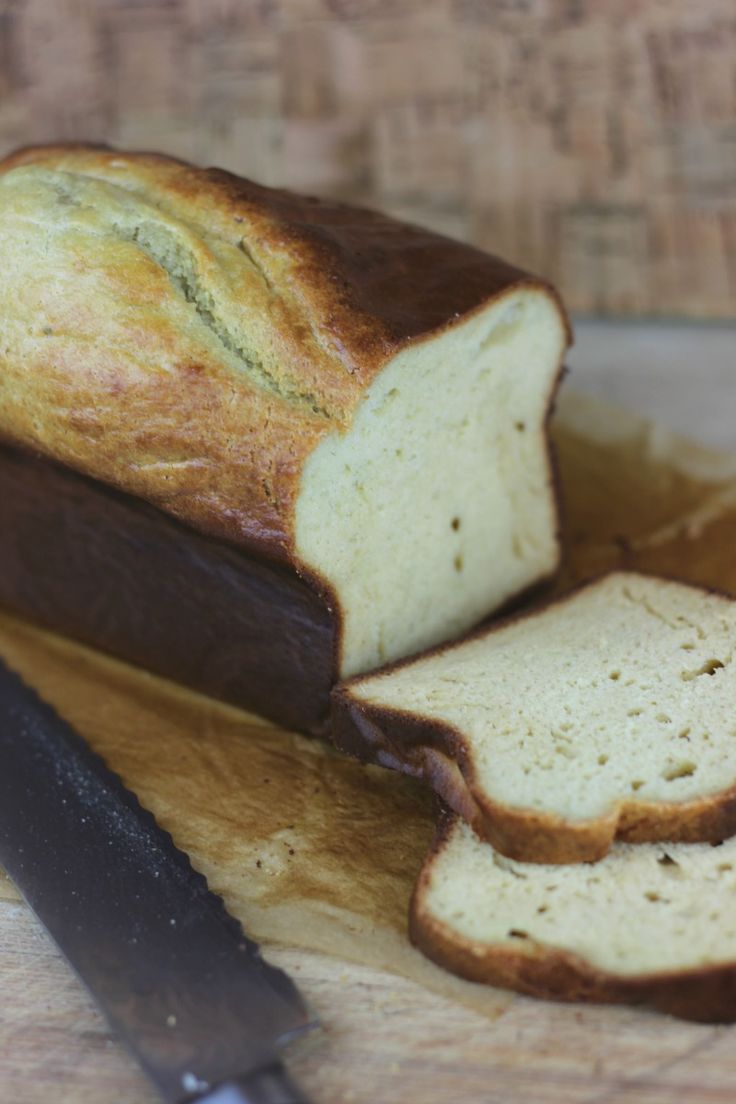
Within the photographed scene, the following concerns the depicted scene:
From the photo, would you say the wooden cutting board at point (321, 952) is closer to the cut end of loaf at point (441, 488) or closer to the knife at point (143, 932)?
the knife at point (143, 932)

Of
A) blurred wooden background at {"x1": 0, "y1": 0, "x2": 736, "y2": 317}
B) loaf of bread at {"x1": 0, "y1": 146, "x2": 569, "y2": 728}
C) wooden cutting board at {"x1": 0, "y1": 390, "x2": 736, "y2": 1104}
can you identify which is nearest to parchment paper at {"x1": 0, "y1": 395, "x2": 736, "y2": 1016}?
wooden cutting board at {"x1": 0, "y1": 390, "x2": 736, "y2": 1104}

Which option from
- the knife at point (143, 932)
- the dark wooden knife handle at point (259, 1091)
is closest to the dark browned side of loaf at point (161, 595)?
the knife at point (143, 932)

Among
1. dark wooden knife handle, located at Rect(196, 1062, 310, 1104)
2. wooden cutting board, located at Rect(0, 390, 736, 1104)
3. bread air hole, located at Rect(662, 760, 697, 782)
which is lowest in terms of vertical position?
wooden cutting board, located at Rect(0, 390, 736, 1104)

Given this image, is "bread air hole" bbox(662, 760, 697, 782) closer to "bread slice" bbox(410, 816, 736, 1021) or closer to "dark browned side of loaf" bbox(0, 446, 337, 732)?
"bread slice" bbox(410, 816, 736, 1021)

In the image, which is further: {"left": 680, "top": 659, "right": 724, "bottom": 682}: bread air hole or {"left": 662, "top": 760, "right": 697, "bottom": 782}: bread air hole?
{"left": 680, "top": 659, "right": 724, "bottom": 682}: bread air hole

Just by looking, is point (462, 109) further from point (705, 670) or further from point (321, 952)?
point (321, 952)

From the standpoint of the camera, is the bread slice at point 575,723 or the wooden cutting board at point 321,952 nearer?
the wooden cutting board at point 321,952
